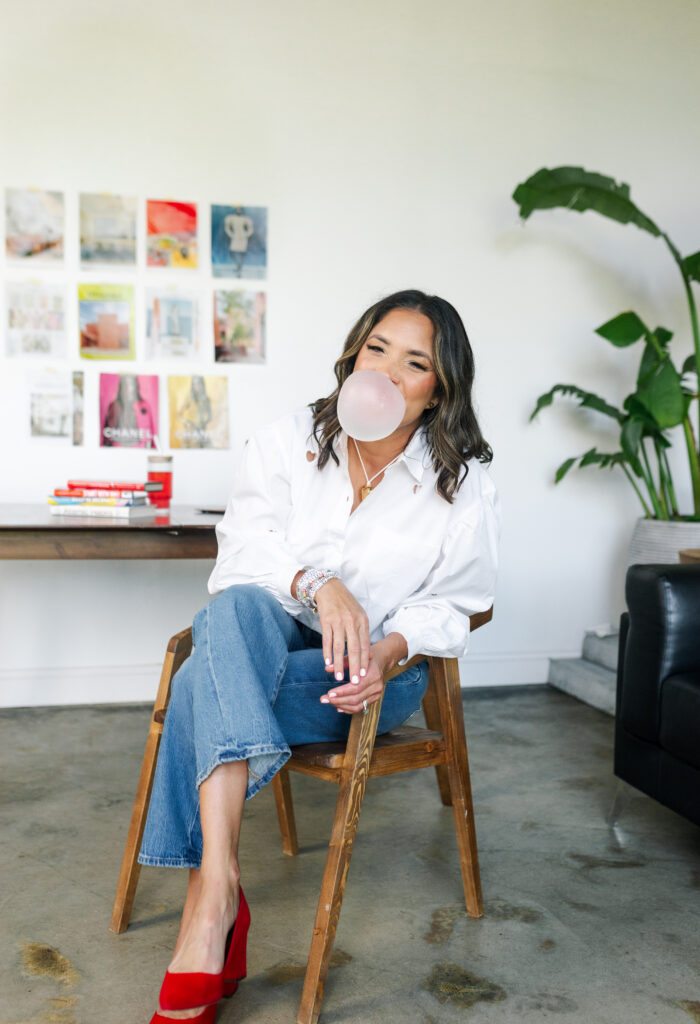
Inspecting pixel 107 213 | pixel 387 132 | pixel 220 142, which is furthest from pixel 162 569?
pixel 387 132

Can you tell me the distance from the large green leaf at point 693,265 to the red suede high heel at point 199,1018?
8.81 feet

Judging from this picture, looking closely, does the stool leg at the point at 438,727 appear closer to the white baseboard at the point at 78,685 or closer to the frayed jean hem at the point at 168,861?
the frayed jean hem at the point at 168,861

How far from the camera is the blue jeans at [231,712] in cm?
127

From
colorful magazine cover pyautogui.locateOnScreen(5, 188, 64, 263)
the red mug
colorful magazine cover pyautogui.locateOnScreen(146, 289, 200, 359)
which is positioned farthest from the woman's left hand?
colorful magazine cover pyautogui.locateOnScreen(5, 188, 64, 263)

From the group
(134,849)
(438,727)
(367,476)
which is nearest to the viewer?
(134,849)

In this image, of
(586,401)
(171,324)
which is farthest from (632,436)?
(171,324)

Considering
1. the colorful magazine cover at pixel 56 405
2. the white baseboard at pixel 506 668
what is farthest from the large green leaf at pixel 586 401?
the colorful magazine cover at pixel 56 405

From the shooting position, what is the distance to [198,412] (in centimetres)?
307

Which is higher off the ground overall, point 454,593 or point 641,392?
point 641,392

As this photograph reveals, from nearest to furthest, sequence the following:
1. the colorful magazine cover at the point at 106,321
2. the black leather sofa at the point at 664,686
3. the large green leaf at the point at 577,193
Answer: the black leather sofa at the point at 664,686, the large green leaf at the point at 577,193, the colorful magazine cover at the point at 106,321

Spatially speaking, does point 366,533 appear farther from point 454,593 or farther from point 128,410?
point 128,410

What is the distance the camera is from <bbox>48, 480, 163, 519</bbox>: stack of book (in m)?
2.23

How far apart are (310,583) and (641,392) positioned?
1895 mm

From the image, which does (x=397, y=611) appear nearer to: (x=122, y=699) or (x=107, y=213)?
(x=122, y=699)
